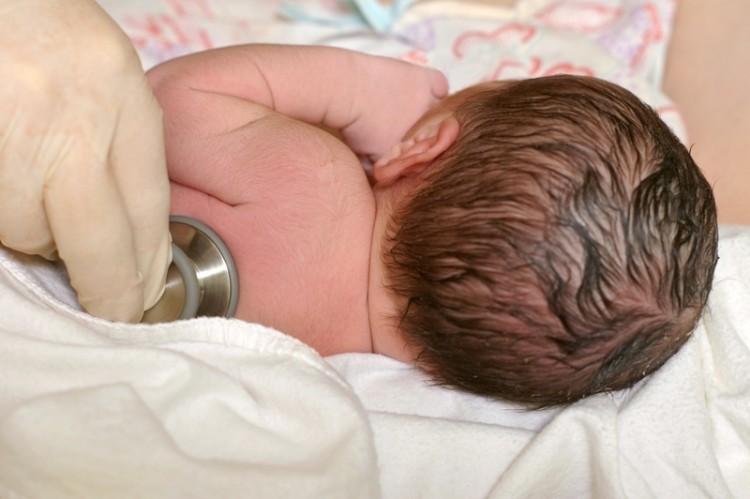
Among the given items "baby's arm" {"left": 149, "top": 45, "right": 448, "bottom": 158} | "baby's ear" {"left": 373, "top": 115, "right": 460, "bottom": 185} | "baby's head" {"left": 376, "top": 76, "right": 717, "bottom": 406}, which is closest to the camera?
"baby's head" {"left": 376, "top": 76, "right": 717, "bottom": 406}

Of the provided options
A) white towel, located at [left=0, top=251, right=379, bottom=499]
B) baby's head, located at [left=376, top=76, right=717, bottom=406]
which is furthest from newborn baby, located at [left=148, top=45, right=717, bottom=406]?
white towel, located at [left=0, top=251, right=379, bottom=499]

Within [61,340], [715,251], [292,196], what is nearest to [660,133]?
[715,251]

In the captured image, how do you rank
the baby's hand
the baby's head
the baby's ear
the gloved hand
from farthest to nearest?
the baby's hand < the baby's ear < the baby's head < the gloved hand

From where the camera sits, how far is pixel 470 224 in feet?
3.34

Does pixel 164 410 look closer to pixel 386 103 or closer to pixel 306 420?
pixel 306 420

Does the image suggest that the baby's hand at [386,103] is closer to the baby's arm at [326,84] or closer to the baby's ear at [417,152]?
the baby's arm at [326,84]

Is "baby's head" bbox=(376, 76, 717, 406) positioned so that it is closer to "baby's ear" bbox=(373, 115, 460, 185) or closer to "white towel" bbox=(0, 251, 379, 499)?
"baby's ear" bbox=(373, 115, 460, 185)

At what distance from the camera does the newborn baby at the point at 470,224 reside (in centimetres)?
100

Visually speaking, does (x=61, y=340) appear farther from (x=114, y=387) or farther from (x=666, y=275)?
(x=666, y=275)

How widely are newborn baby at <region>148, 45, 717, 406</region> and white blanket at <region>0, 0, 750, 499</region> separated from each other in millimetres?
60

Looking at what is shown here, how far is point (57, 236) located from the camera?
2.98 feet

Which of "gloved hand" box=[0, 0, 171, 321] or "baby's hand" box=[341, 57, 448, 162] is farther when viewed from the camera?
"baby's hand" box=[341, 57, 448, 162]

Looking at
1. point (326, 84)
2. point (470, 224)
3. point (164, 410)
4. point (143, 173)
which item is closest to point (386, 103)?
point (326, 84)

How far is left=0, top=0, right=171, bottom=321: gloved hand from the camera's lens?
34.0 inches
